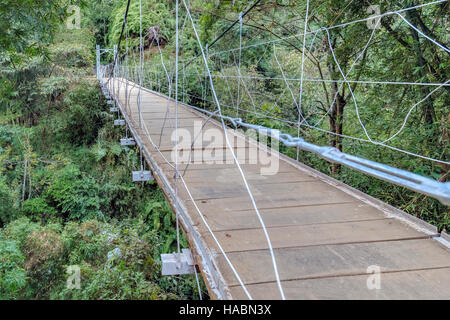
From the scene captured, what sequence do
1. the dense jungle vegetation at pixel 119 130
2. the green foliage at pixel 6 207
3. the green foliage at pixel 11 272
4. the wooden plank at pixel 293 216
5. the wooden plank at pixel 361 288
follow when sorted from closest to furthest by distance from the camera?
the wooden plank at pixel 361 288, the wooden plank at pixel 293 216, the dense jungle vegetation at pixel 119 130, the green foliage at pixel 11 272, the green foliage at pixel 6 207

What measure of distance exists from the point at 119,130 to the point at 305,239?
5455 millimetres

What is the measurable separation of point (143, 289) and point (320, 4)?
2243 mm

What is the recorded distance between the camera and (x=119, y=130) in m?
6.11

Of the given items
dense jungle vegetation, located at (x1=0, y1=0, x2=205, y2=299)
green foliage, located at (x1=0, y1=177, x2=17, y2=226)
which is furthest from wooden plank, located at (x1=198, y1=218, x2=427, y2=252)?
green foliage, located at (x1=0, y1=177, x2=17, y2=226)

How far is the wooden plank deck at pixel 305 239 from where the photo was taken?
0.81 metres

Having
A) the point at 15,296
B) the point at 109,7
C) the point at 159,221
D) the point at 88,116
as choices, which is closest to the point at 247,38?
the point at 159,221

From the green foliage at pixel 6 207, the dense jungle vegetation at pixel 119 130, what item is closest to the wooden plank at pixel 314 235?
the dense jungle vegetation at pixel 119 130

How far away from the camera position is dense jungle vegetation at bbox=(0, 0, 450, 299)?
1.89 meters

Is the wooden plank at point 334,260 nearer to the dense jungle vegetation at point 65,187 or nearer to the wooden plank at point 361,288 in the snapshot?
the wooden plank at point 361,288

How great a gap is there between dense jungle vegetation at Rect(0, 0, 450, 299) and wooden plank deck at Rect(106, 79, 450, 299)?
0.57m

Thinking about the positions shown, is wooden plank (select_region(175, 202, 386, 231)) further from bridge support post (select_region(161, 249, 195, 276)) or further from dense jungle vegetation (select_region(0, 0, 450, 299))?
dense jungle vegetation (select_region(0, 0, 450, 299))

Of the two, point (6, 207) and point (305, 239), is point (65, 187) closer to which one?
point (6, 207)

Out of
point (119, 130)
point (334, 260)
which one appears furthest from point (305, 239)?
point (119, 130)

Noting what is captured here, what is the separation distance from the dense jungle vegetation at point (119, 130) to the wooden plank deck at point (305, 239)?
0.57 metres
